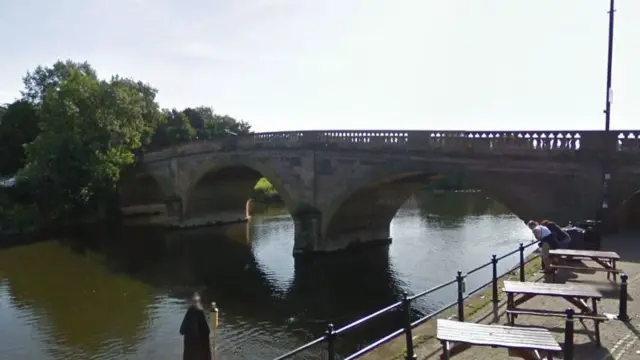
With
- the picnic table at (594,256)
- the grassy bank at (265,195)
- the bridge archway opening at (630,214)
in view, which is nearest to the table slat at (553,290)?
the picnic table at (594,256)

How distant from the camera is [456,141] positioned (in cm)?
2188

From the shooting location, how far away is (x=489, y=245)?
97.5 feet

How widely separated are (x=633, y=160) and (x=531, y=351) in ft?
42.2

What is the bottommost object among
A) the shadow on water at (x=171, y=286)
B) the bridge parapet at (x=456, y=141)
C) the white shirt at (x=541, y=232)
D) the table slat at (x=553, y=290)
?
the shadow on water at (x=171, y=286)

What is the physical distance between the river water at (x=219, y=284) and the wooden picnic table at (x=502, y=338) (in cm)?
952

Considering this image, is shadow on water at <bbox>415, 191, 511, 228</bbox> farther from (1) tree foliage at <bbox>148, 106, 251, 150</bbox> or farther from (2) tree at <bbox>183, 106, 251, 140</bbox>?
(2) tree at <bbox>183, 106, 251, 140</bbox>

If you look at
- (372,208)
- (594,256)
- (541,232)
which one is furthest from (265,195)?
(594,256)

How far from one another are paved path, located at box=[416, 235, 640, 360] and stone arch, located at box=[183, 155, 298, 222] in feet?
90.4

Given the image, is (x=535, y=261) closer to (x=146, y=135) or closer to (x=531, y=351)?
(x=531, y=351)

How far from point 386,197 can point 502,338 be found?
23691mm

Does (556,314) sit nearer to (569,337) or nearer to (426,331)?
(569,337)

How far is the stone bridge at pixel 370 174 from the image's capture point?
17.6m

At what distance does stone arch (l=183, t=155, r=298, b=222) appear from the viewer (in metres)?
38.5

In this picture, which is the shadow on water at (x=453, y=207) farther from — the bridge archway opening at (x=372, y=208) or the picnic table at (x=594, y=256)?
the picnic table at (x=594, y=256)
